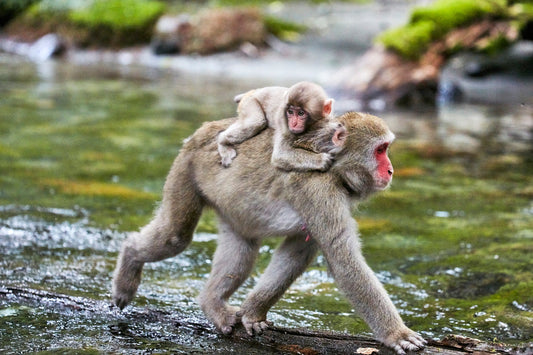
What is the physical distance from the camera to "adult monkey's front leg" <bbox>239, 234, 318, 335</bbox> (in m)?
5.23

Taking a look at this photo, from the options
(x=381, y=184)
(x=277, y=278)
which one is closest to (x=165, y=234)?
(x=277, y=278)

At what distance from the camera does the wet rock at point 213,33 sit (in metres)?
25.9

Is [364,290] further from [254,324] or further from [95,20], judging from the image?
[95,20]

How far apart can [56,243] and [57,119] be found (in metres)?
8.07

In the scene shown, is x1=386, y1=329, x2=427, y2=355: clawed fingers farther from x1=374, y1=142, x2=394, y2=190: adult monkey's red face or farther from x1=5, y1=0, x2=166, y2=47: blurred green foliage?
x1=5, y1=0, x2=166, y2=47: blurred green foliage

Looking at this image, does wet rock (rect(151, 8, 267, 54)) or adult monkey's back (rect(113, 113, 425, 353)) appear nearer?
adult monkey's back (rect(113, 113, 425, 353))

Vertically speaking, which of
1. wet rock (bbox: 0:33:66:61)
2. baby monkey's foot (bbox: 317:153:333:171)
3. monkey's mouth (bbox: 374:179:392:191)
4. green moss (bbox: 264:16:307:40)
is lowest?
wet rock (bbox: 0:33:66:61)

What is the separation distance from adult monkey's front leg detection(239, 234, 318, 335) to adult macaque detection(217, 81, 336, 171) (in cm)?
59

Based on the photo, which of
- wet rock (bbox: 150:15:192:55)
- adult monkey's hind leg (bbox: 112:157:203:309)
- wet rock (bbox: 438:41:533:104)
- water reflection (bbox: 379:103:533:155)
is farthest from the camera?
wet rock (bbox: 150:15:192:55)

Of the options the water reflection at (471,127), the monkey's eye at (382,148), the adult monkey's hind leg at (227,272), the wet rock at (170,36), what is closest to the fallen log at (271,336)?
the adult monkey's hind leg at (227,272)

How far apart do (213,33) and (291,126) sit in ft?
70.9

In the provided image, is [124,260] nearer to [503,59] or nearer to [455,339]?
[455,339]

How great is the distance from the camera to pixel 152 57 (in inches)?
1068

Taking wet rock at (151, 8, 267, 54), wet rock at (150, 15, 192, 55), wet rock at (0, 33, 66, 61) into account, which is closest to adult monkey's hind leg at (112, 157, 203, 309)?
wet rock at (151, 8, 267, 54)
